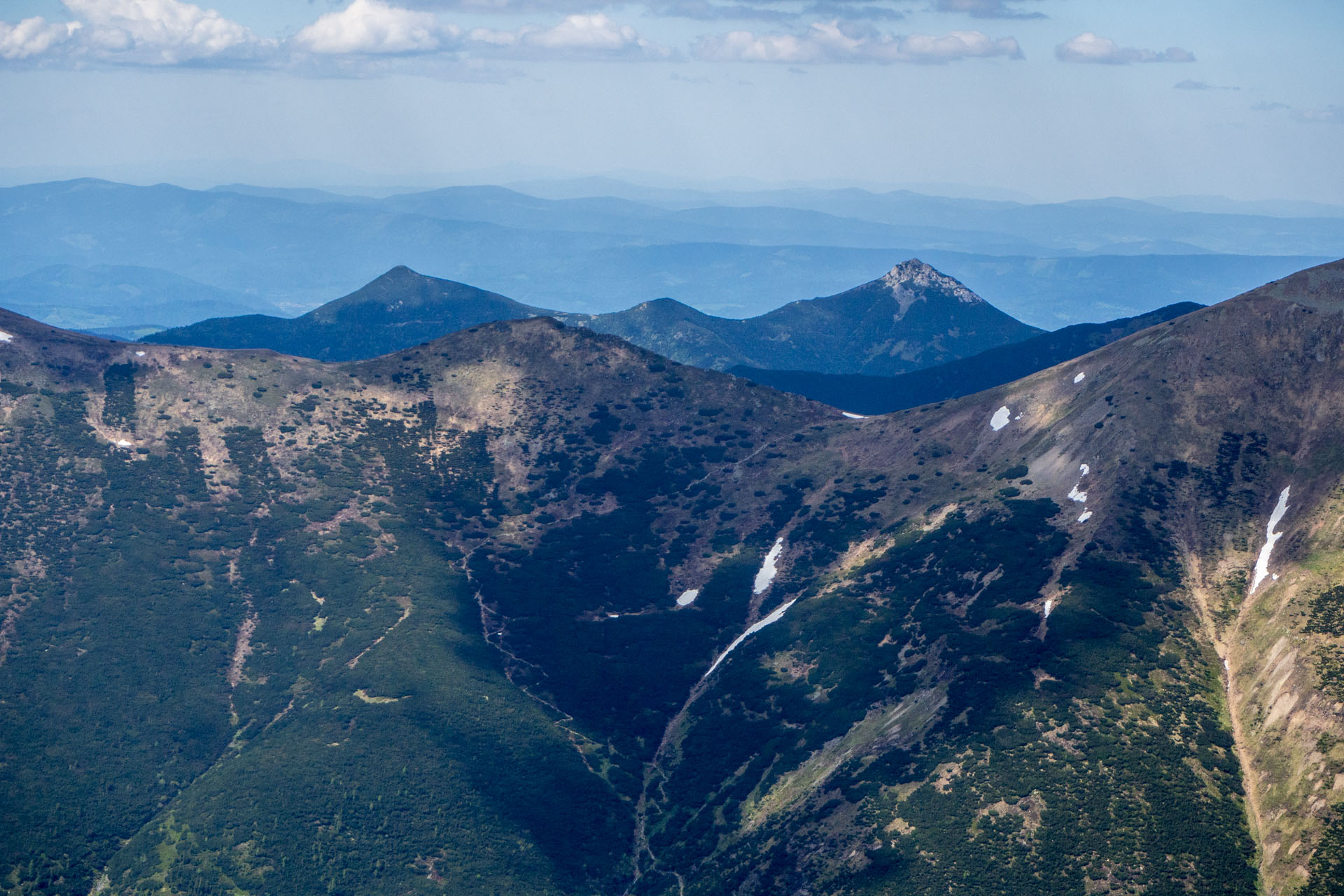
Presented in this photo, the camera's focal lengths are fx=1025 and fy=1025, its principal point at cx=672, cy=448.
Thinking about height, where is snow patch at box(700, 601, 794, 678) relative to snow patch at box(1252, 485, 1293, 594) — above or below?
below

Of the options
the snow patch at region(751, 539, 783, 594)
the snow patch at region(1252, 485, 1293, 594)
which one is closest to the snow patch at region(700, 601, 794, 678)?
the snow patch at region(751, 539, 783, 594)

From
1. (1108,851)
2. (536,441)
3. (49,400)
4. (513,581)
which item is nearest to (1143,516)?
(1108,851)

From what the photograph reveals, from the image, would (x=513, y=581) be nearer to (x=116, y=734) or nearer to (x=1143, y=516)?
(x=116, y=734)

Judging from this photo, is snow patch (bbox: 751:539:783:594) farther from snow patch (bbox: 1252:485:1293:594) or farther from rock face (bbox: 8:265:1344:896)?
snow patch (bbox: 1252:485:1293:594)

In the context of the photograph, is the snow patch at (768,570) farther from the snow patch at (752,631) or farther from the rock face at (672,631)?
the snow patch at (752,631)

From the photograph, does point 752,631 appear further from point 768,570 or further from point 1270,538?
point 1270,538
